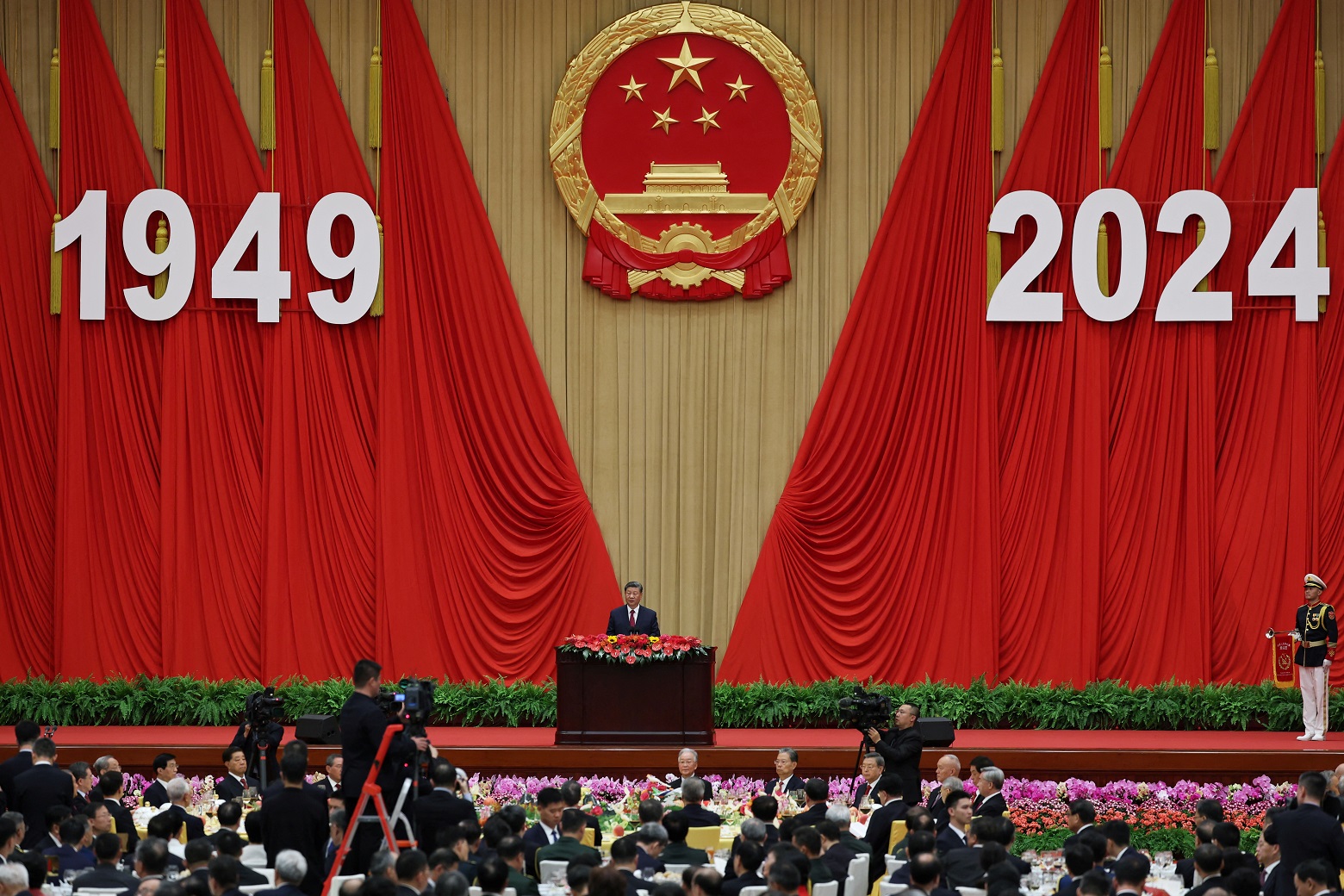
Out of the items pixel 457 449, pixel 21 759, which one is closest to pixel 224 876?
pixel 21 759

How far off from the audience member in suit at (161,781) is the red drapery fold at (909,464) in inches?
237

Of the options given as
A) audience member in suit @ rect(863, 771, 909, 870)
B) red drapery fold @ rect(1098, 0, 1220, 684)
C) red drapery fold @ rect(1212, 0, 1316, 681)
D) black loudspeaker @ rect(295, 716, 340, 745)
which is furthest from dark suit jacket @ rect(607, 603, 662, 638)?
red drapery fold @ rect(1212, 0, 1316, 681)

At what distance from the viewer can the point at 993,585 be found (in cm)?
1502

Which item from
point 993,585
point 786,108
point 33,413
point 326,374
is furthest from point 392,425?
point 993,585

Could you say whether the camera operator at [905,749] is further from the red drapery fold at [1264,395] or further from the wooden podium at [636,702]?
the red drapery fold at [1264,395]

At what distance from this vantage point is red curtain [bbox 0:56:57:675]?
15312mm

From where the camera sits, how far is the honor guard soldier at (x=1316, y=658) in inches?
519

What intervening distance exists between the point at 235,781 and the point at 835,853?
4260 mm

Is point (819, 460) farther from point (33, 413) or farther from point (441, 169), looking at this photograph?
point (33, 413)

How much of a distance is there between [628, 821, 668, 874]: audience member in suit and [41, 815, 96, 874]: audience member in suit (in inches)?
98.0

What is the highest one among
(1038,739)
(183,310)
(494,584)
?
(183,310)

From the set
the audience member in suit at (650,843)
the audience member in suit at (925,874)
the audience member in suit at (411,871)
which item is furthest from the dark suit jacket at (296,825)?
the audience member in suit at (925,874)

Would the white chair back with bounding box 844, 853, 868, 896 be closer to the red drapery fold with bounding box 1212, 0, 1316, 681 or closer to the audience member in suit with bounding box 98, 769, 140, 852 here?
the audience member in suit with bounding box 98, 769, 140, 852

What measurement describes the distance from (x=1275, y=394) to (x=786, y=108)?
4956 millimetres
